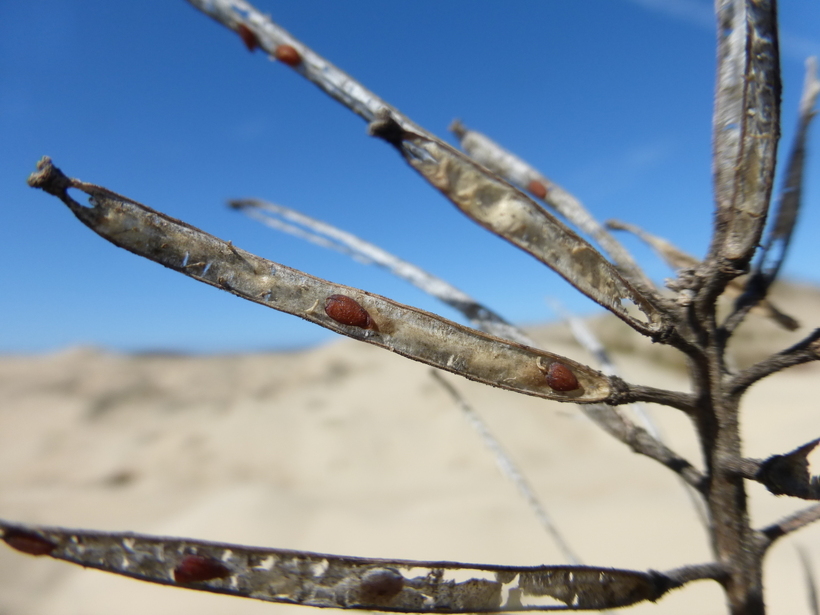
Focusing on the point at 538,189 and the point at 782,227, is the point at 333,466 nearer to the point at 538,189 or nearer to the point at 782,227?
the point at 538,189

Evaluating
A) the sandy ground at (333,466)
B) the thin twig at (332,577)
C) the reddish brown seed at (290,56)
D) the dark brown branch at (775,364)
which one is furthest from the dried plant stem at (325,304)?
the sandy ground at (333,466)

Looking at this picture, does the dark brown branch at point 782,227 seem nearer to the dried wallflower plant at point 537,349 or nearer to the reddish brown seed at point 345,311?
the dried wallflower plant at point 537,349

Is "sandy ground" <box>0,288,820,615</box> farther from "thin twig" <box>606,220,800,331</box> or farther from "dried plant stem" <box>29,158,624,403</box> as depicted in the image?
"dried plant stem" <box>29,158,624,403</box>

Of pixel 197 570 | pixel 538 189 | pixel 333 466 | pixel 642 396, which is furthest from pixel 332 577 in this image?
pixel 333 466

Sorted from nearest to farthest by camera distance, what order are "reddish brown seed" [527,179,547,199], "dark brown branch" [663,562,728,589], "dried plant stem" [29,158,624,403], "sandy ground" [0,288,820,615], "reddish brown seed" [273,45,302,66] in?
"dried plant stem" [29,158,624,403], "dark brown branch" [663,562,728,589], "reddish brown seed" [273,45,302,66], "reddish brown seed" [527,179,547,199], "sandy ground" [0,288,820,615]

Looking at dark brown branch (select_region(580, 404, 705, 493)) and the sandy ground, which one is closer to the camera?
dark brown branch (select_region(580, 404, 705, 493))

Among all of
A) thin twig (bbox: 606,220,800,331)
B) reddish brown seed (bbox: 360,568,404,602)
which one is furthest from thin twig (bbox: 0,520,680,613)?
thin twig (bbox: 606,220,800,331)

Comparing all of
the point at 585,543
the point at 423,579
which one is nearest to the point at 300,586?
the point at 423,579
